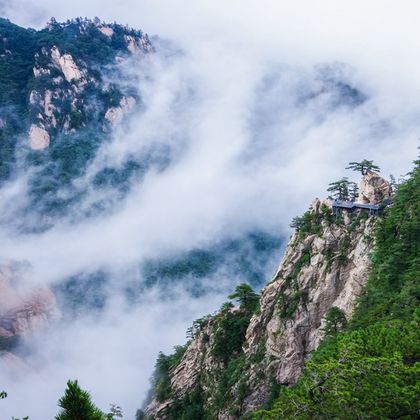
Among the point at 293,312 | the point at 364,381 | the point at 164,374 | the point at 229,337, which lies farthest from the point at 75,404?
the point at 164,374

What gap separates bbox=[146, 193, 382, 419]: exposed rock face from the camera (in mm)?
53969

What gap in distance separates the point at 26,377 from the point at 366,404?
139 meters

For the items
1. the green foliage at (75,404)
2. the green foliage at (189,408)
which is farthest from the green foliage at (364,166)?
the green foliage at (75,404)

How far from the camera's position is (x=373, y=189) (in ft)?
188

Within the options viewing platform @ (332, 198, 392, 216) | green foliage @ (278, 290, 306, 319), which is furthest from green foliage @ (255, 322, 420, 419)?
green foliage @ (278, 290, 306, 319)

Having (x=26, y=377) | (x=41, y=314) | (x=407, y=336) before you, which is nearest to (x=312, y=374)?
(x=407, y=336)

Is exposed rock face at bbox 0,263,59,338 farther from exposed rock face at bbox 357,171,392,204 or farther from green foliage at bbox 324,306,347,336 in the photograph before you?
green foliage at bbox 324,306,347,336

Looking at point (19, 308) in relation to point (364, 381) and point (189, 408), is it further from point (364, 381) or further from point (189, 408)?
point (364, 381)

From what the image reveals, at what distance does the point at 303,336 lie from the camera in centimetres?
5591

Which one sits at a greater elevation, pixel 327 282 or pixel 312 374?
pixel 327 282

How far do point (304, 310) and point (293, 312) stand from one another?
4.25ft

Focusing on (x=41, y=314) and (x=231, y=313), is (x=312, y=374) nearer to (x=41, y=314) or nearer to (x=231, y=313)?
(x=231, y=313)

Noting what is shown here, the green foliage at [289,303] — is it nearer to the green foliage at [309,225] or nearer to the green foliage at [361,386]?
the green foliage at [309,225]

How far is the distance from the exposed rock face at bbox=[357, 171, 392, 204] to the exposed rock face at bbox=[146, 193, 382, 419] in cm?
62
